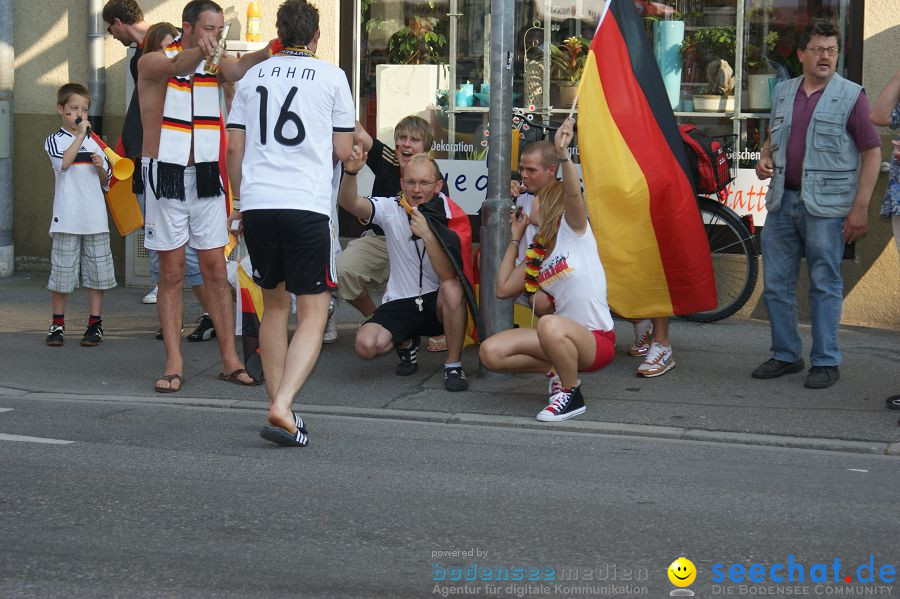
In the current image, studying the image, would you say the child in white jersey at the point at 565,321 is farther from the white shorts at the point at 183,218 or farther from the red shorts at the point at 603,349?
the white shorts at the point at 183,218

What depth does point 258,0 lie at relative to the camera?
1059 cm

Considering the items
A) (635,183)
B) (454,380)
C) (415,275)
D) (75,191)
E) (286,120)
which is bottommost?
(454,380)

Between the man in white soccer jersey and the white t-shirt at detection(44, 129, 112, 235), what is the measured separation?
10.4 feet

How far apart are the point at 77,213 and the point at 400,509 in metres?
4.70

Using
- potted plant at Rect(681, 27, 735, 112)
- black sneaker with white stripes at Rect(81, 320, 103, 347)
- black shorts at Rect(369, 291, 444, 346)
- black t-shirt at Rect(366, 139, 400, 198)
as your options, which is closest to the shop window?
potted plant at Rect(681, 27, 735, 112)

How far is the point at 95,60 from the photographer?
11047 mm

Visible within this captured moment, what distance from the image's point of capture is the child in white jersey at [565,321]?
6.35m

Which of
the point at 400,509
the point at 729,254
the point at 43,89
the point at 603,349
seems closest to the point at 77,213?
the point at 43,89

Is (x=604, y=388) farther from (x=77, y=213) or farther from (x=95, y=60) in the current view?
(x=95, y=60)

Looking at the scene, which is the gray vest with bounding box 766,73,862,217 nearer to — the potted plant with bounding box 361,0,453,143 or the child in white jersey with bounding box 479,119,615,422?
the child in white jersey with bounding box 479,119,615,422

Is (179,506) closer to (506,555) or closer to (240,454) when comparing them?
(240,454)

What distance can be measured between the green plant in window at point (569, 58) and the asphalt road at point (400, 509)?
4279mm

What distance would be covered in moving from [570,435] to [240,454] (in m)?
1.61

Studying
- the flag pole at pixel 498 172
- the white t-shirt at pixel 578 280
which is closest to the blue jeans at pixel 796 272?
the white t-shirt at pixel 578 280
